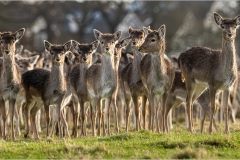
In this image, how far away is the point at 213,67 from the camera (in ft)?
44.0

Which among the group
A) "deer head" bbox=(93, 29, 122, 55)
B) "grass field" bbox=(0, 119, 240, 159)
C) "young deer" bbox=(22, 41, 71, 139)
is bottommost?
"grass field" bbox=(0, 119, 240, 159)

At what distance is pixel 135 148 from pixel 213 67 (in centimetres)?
371

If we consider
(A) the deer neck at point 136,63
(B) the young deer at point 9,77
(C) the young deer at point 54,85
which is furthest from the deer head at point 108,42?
(B) the young deer at point 9,77

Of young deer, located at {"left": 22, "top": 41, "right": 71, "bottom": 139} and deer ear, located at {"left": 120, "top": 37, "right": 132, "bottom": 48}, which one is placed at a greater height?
deer ear, located at {"left": 120, "top": 37, "right": 132, "bottom": 48}

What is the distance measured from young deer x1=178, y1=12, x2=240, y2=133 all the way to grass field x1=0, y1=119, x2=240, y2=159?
76.6 inches

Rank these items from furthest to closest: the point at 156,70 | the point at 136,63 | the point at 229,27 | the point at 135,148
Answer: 1. the point at 136,63
2. the point at 156,70
3. the point at 229,27
4. the point at 135,148

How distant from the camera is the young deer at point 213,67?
1301 cm

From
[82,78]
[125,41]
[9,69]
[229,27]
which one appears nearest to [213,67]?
[229,27]

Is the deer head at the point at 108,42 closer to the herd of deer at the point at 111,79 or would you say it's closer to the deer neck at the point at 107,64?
the herd of deer at the point at 111,79

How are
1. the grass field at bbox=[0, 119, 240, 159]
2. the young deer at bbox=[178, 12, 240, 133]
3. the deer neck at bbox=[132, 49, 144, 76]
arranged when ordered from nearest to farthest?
the grass field at bbox=[0, 119, 240, 159]
the young deer at bbox=[178, 12, 240, 133]
the deer neck at bbox=[132, 49, 144, 76]

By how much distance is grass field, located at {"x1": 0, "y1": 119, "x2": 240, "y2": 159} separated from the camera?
9.95 meters

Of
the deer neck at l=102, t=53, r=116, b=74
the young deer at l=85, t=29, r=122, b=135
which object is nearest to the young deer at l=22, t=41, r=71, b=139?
the young deer at l=85, t=29, r=122, b=135

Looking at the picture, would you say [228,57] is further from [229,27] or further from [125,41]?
[125,41]

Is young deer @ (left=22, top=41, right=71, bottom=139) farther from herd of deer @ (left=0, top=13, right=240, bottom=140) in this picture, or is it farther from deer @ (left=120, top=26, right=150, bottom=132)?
deer @ (left=120, top=26, right=150, bottom=132)
